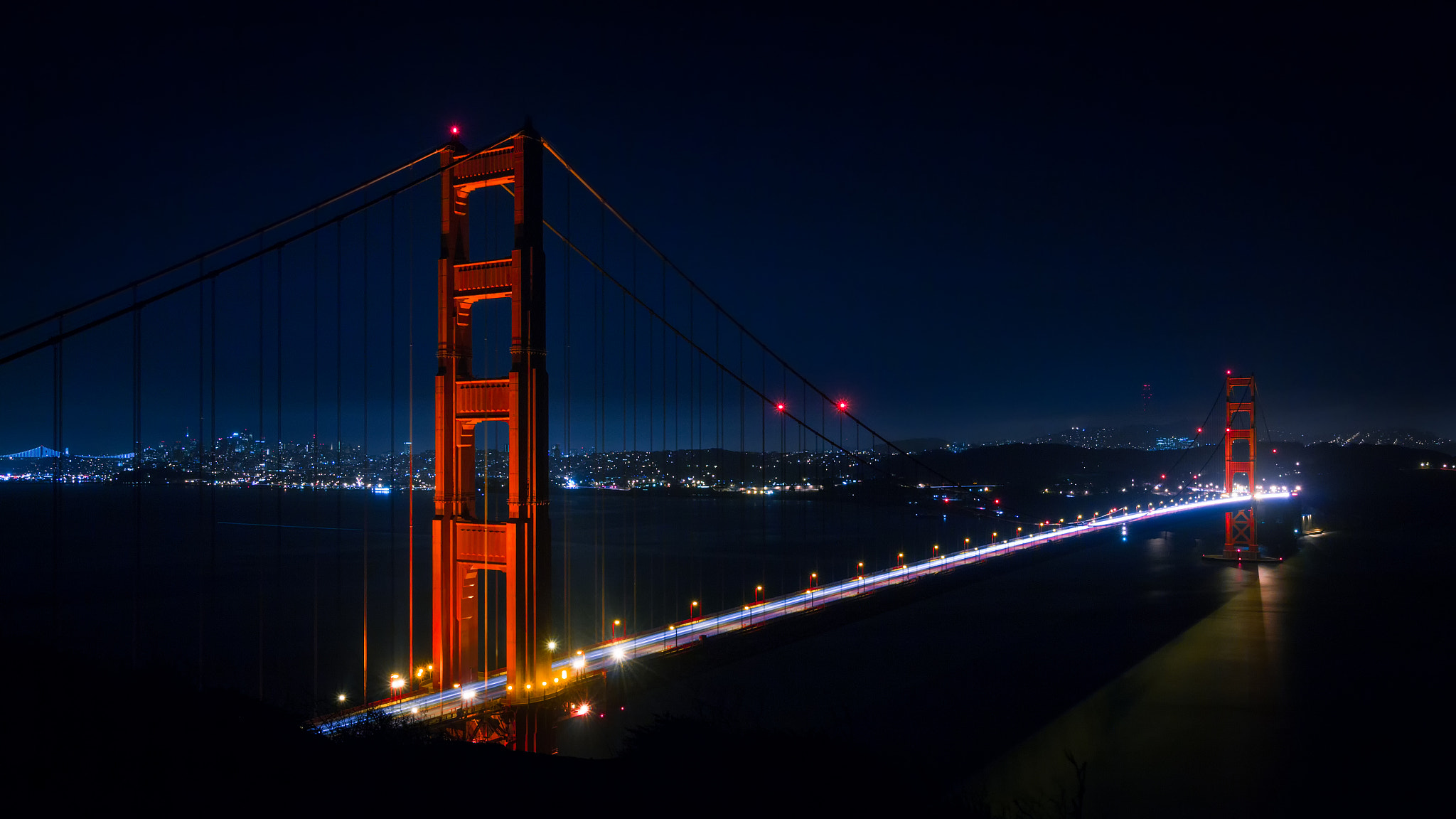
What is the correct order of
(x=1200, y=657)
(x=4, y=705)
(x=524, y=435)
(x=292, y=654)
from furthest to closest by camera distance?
(x=292, y=654) < (x=1200, y=657) < (x=524, y=435) < (x=4, y=705)

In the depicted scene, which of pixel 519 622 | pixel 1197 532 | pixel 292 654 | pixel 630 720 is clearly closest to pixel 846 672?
pixel 630 720

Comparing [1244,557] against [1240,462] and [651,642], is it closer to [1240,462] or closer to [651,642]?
[1240,462]

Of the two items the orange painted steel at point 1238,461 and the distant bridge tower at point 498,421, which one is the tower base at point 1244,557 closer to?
the orange painted steel at point 1238,461

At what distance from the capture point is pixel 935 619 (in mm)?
26641

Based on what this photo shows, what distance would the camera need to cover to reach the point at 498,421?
9.73 meters

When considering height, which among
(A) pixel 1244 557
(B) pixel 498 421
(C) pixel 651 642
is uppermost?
(B) pixel 498 421

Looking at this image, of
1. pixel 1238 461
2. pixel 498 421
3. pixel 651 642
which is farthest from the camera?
pixel 1238 461

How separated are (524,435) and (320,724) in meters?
3.38

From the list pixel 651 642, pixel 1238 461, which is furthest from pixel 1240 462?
pixel 651 642

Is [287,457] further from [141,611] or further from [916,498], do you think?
[916,498]

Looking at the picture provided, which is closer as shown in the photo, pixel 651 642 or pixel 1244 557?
pixel 651 642

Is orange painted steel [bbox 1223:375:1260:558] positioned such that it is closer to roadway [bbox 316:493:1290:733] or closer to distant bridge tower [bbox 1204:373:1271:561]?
distant bridge tower [bbox 1204:373:1271:561]

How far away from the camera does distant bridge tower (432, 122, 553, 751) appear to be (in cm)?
925

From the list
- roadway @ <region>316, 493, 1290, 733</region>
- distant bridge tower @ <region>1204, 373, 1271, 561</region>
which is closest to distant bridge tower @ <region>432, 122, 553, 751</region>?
roadway @ <region>316, 493, 1290, 733</region>
